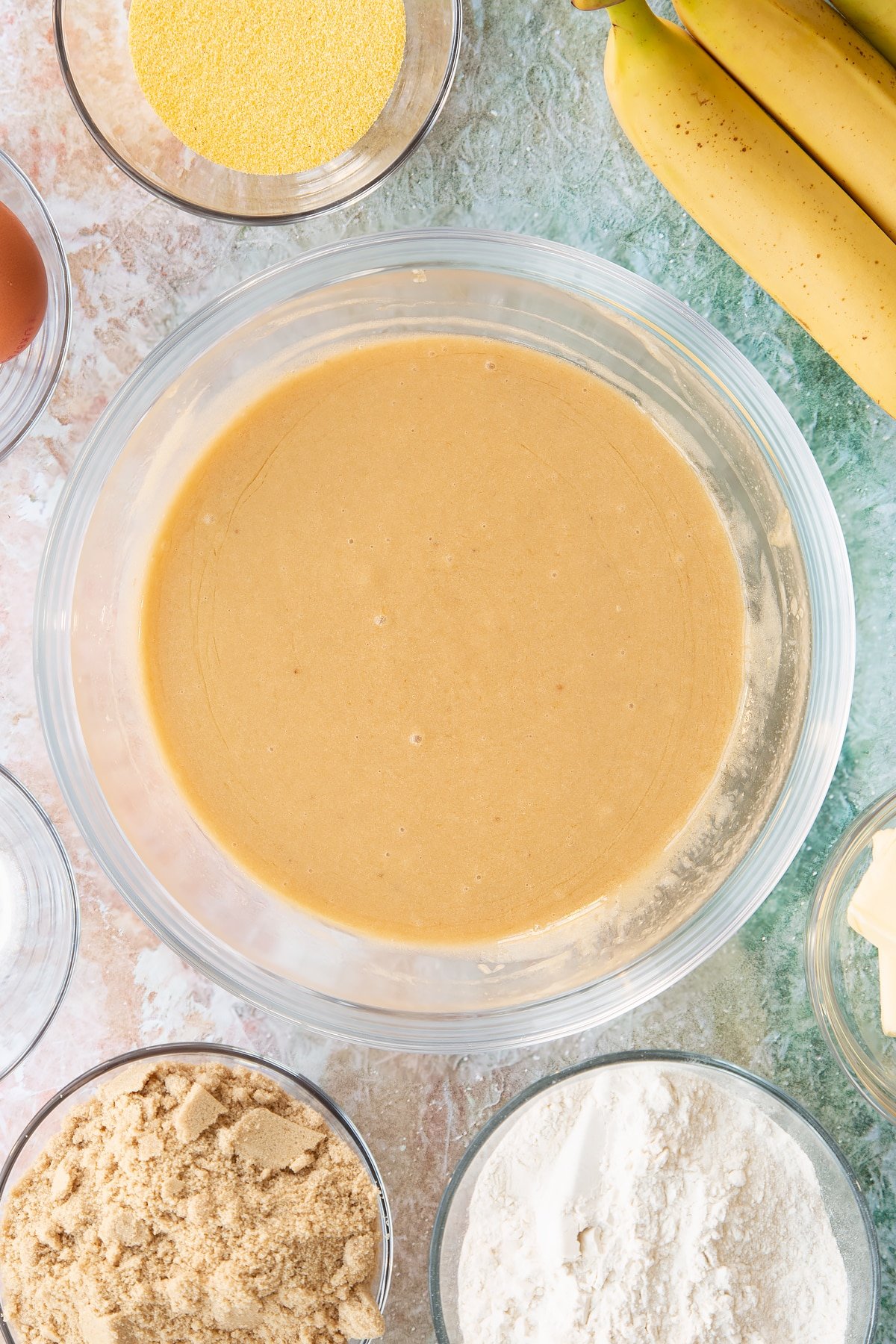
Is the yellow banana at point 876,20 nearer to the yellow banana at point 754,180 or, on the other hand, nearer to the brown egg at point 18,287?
the yellow banana at point 754,180

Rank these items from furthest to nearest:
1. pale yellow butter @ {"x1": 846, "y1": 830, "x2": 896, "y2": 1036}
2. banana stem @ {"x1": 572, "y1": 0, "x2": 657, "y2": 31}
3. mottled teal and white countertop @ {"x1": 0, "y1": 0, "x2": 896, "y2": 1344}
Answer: mottled teal and white countertop @ {"x1": 0, "y1": 0, "x2": 896, "y2": 1344}
pale yellow butter @ {"x1": 846, "y1": 830, "x2": 896, "y2": 1036}
banana stem @ {"x1": 572, "y1": 0, "x2": 657, "y2": 31}

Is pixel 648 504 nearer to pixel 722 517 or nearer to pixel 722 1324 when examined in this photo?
pixel 722 517

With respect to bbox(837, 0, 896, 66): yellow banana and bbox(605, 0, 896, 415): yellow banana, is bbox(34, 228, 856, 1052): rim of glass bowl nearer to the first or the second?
bbox(605, 0, 896, 415): yellow banana

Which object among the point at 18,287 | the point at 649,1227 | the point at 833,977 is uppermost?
the point at 18,287

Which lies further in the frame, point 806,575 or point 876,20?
point 806,575

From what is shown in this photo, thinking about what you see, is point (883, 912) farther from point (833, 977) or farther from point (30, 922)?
point (30, 922)

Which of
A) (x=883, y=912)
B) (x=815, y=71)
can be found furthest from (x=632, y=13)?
(x=883, y=912)

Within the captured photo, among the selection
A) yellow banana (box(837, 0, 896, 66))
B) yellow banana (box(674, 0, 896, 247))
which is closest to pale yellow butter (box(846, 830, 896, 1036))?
yellow banana (box(674, 0, 896, 247))
